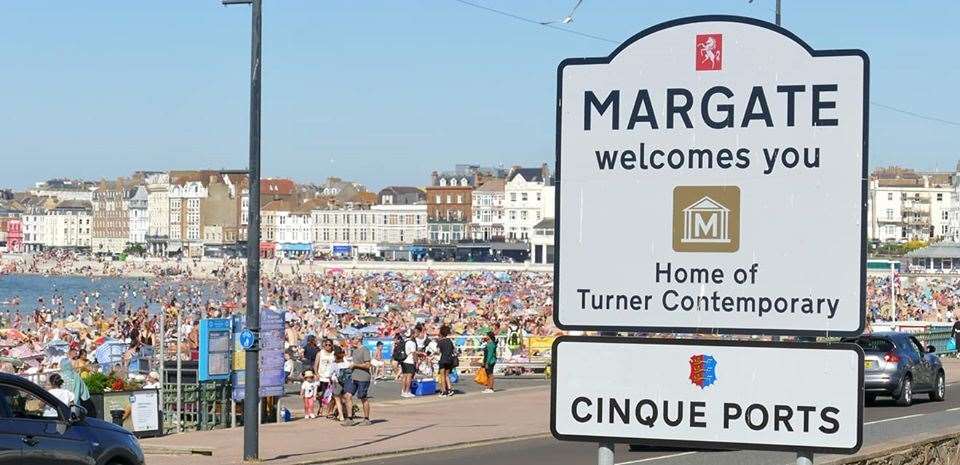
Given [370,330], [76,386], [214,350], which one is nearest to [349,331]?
[370,330]

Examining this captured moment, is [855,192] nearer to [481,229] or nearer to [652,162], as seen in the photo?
[652,162]

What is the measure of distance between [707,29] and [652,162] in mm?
357

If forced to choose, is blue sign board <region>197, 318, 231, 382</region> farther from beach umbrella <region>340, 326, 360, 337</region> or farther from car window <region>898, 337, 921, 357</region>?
beach umbrella <region>340, 326, 360, 337</region>

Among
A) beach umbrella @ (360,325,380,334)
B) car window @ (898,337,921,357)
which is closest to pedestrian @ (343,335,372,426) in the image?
car window @ (898,337,921,357)

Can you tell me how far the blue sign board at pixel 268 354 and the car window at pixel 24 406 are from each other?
333 inches

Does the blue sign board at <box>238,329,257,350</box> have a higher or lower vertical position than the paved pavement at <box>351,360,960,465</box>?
higher

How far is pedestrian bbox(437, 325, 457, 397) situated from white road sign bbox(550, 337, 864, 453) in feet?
82.8

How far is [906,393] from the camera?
27.2 metres

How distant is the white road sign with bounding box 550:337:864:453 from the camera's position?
12.4 ft

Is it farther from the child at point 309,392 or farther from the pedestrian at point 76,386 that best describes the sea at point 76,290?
the pedestrian at point 76,386

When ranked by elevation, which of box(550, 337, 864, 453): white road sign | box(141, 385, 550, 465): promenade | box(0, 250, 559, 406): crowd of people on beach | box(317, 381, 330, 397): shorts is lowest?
Result: box(0, 250, 559, 406): crowd of people on beach

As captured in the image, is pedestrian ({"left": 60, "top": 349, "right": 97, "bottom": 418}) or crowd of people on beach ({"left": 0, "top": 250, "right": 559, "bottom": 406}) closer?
pedestrian ({"left": 60, "top": 349, "right": 97, "bottom": 418})

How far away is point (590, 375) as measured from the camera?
3969 mm

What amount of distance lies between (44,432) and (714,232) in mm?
9876
